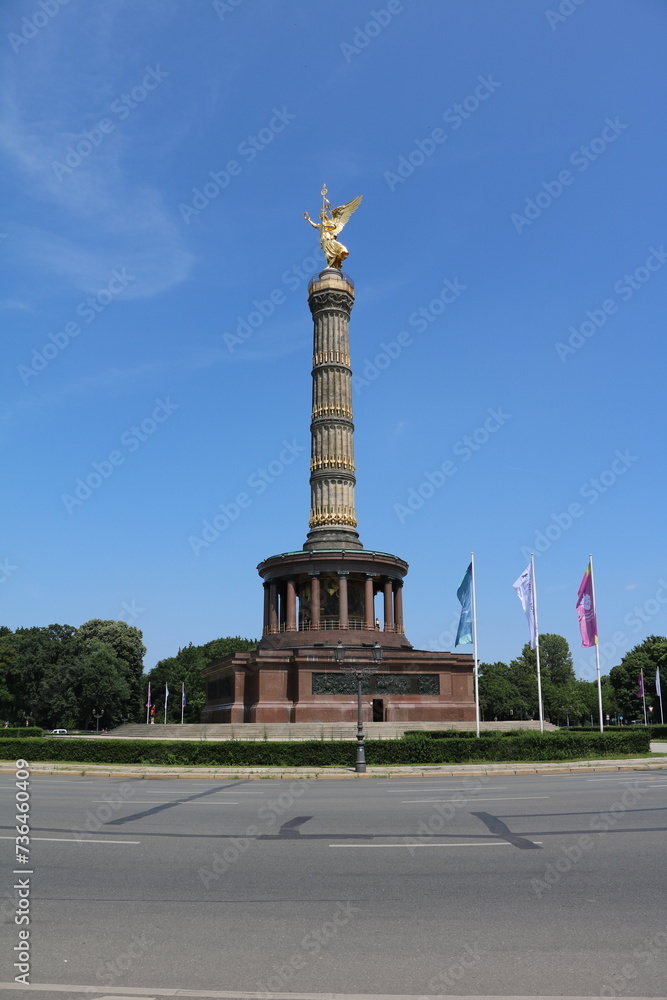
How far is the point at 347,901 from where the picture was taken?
24.9ft

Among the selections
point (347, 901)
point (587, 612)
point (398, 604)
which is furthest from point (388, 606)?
point (347, 901)

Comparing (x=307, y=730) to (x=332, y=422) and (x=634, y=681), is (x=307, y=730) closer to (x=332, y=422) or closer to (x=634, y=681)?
(x=332, y=422)

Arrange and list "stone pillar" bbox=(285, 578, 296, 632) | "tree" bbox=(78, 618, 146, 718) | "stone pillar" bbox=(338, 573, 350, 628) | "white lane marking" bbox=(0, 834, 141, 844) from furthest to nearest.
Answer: "tree" bbox=(78, 618, 146, 718) < "stone pillar" bbox=(285, 578, 296, 632) < "stone pillar" bbox=(338, 573, 350, 628) < "white lane marking" bbox=(0, 834, 141, 844)

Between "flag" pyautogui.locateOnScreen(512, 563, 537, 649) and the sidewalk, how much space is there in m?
11.6

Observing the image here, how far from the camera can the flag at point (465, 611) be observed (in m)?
35.5

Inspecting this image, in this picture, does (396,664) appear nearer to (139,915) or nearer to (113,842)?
(113,842)

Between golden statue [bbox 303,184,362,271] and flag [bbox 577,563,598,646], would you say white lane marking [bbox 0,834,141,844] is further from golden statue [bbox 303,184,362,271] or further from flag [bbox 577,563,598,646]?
golden statue [bbox 303,184,362,271]

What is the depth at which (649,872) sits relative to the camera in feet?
28.5

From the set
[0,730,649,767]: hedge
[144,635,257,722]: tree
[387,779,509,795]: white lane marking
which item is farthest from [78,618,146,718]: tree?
[387,779,509,795]: white lane marking

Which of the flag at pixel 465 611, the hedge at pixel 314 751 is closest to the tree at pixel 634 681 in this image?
the flag at pixel 465 611

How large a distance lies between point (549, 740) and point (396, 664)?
18.2 meters

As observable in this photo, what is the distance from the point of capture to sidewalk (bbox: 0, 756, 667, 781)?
22562mm

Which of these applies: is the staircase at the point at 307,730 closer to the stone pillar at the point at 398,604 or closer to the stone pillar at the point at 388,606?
the stone pillar at the point at 388,606

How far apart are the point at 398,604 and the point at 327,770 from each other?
1066 inches
